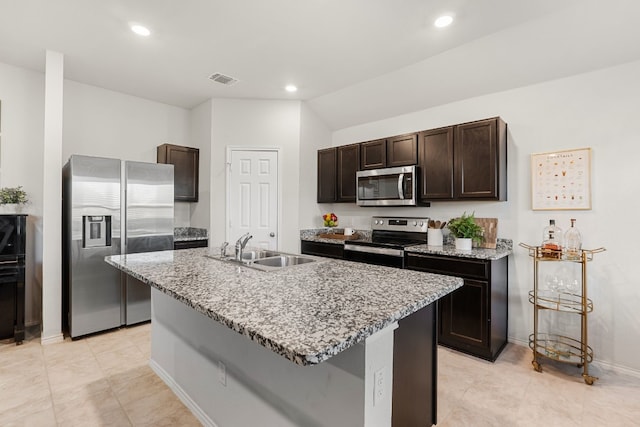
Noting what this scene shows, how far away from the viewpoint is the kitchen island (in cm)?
100

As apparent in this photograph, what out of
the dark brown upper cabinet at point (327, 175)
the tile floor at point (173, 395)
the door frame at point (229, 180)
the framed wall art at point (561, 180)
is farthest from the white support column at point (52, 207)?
the framed wall art at point (561, 180)

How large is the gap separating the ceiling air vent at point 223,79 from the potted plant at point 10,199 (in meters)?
2.32

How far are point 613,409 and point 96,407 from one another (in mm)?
3401

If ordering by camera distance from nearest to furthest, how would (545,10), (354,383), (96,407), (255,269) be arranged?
1. (354,383)
2. (255,269)
3. (96,407)
4. (545,10)

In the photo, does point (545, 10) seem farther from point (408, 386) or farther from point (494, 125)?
point (408, 386)

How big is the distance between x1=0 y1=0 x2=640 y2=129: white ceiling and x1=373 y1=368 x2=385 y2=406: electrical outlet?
2.42 m

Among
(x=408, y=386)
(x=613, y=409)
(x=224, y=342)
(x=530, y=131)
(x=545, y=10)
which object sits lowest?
(x=613, y=409)

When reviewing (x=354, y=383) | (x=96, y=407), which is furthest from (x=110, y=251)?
(x=354, y=383)

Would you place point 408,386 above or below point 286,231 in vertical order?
below

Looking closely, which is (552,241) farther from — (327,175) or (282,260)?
(327,175)

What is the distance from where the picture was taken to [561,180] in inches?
111

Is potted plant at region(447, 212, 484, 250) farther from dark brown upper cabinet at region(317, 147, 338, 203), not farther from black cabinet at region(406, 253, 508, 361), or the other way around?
dark brown upper cabinet at region(317, 147, 338, 203)

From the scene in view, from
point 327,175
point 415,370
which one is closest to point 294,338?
point 415,370

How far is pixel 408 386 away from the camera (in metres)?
1.54
